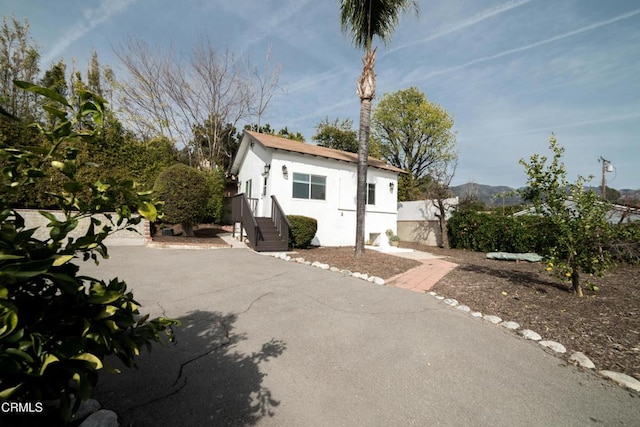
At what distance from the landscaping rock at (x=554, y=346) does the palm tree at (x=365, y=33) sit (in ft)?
18.2

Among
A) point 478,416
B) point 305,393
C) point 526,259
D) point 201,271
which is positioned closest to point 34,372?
point 305,393

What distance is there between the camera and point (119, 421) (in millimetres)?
1815

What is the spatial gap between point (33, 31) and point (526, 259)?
27.2 metres

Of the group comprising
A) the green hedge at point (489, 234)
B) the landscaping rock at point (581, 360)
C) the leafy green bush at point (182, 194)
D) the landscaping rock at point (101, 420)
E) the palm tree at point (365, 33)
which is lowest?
the landscaping rock at point (581, 360)

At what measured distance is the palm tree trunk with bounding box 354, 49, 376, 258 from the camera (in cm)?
870

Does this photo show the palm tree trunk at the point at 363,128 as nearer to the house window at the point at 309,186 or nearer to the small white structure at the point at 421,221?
the house window at the point at 309,186

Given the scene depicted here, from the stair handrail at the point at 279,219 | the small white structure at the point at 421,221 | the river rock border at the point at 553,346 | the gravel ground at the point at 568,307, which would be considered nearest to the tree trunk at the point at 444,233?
the small white structure at the point at 421,221

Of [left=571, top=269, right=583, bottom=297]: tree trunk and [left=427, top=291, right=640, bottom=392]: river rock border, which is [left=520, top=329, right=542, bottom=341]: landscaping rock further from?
[left=571, top=269, right=583, bottom=297]: tree trunk

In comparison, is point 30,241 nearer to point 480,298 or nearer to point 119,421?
point 119,421

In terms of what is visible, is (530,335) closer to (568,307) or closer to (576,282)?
(568,307)

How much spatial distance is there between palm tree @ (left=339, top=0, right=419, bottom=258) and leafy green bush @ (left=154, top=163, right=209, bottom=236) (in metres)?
6.65

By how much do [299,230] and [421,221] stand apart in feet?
27.8

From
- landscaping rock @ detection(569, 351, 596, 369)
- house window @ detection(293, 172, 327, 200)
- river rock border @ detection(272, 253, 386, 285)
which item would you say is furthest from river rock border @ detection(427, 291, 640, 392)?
house window @ detection(293, 172, 327, 200)

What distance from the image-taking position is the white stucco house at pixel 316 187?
1122cm
